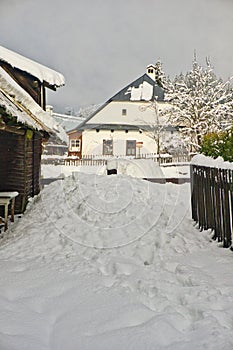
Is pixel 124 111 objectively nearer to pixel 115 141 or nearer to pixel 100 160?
pixel 115 141

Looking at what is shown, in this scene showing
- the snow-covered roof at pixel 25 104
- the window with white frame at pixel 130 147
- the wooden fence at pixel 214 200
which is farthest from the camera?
the window with white frame at pixel 130 147

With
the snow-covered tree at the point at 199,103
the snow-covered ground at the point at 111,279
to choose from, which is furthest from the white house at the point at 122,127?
the snow-covered ground at the point at 111,279

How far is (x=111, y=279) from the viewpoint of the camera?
132 inches

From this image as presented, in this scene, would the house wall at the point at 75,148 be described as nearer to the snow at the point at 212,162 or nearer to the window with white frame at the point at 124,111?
the window with white frame at the point at 124,111

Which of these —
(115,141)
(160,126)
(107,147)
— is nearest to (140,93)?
(160,126)

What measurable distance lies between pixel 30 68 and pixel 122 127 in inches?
832

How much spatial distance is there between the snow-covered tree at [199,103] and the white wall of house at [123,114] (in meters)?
3.92

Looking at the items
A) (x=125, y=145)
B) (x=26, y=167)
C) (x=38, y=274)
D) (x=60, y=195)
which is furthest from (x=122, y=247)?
(x=125, y=145)

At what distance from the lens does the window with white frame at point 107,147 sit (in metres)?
30.2

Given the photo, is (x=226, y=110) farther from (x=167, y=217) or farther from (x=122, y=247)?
(x=122, y=247)

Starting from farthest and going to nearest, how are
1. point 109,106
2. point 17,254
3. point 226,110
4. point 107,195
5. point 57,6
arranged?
point 109,106 → point 226,110 → point 107,195 → point 17,254 → point 57,6

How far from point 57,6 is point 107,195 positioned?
4213 millimetres

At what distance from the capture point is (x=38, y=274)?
11.4ft

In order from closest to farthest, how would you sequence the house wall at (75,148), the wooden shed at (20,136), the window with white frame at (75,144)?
the wooden shed at (20,136), the house wall at (75,148), the window with white frame at (75,144)
